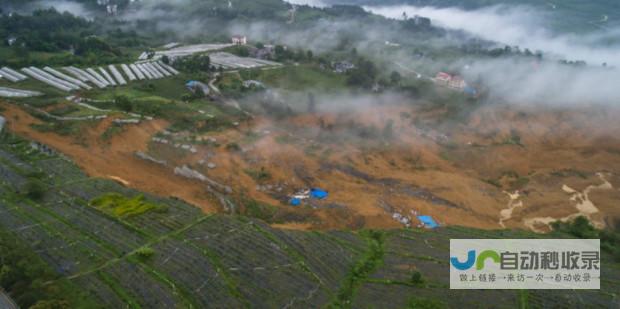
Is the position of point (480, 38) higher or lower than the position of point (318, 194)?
higher

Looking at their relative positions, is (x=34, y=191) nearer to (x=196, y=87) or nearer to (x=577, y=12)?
(x=196, y=87)

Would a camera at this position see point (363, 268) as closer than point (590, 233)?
Yes

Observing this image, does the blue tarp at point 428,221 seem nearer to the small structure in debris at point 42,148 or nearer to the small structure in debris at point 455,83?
the small structure in debris at point 42,148

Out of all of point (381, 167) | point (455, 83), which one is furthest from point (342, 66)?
point (381, 167)

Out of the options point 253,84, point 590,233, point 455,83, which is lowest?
point 590,233

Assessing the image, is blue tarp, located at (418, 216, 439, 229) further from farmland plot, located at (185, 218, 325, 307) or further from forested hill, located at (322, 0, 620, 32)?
forested hill, located at (322, 0, 620, 32)

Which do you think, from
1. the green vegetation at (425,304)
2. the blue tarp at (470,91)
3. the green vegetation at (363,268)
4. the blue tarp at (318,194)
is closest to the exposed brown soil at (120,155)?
the blue tarp at (318,194)

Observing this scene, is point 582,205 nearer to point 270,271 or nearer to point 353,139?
point 353,139
